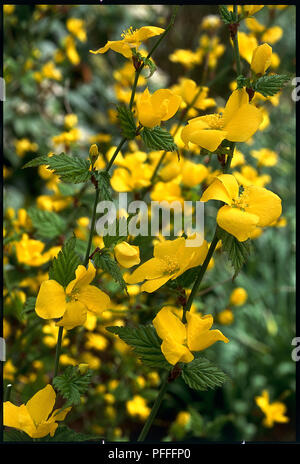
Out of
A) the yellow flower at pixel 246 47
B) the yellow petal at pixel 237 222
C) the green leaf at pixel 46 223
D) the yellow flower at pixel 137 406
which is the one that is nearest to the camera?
the yellow petal at pixel 237 222

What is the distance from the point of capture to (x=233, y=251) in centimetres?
56

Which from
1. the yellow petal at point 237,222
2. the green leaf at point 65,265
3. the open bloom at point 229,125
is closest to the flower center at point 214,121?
the open bloom at point 229,125

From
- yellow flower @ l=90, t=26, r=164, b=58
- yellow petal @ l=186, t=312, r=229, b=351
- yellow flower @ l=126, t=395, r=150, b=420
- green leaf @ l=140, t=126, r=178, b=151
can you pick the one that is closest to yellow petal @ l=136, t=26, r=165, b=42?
yellow flower @ l=90, t=26, r=164, b=58

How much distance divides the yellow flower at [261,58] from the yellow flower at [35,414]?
0.43 metres

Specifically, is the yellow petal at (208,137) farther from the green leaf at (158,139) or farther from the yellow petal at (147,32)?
the yellow petal at (147,32)

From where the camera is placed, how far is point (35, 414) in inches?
23.9

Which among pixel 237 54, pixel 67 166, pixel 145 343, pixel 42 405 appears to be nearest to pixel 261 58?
pixel 237 54

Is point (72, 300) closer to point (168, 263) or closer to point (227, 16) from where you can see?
point (168, 263)

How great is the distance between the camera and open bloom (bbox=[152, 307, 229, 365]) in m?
0.55

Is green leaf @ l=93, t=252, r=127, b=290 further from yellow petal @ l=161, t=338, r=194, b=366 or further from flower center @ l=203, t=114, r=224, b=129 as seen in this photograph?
flower center @ l=203, t=114, r=224, b=129

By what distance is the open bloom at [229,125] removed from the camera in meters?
0.56

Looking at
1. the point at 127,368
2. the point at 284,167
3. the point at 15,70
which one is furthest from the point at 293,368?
the point at 15,70
